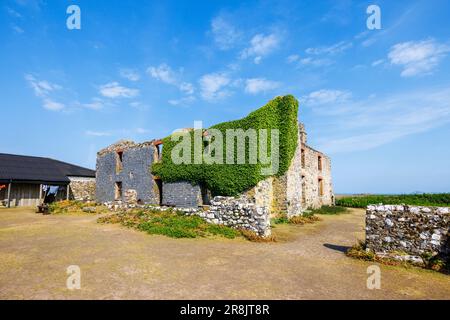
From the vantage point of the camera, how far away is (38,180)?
24594 mm

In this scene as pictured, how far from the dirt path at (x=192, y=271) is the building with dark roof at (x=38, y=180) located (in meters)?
17.3

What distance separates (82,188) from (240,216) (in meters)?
24.5

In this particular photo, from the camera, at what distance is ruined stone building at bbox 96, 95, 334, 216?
16.4 meters

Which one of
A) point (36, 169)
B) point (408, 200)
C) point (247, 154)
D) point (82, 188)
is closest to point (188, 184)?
point (247, 154)

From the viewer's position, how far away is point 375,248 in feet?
25.0

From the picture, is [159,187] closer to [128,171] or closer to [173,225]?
[128,171]

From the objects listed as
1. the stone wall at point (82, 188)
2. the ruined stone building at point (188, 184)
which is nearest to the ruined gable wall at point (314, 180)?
the ruined stone building at point (188, 184)

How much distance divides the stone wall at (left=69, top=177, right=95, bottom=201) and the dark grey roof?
0.59 m

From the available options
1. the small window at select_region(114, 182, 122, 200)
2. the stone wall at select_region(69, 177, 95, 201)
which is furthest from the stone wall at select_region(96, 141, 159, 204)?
the stone wall at select_region(69, 177, 95, 201)

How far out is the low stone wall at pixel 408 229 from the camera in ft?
22.2

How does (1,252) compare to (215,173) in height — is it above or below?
below
